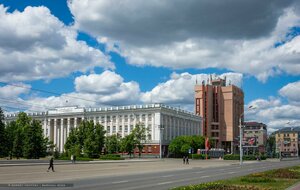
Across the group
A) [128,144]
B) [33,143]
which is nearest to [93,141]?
[33,143]

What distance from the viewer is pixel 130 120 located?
14612 centimetres

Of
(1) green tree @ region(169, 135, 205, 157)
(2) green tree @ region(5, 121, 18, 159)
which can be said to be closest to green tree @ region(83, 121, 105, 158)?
(2) green tree @ region(5, 121, 18, 159)

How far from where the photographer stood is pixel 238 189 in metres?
20.7

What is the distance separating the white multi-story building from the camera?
458ft

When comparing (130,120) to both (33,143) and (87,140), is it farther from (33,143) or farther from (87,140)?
(33,143)

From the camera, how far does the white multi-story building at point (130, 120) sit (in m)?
140

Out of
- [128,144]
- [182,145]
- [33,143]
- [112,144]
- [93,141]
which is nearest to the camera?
[33,143]

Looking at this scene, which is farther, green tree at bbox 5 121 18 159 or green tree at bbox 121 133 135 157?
green tree at bbox 121 133 135 157

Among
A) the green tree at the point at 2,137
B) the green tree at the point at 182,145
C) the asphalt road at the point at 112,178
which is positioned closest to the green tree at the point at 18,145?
the green tree at the point at 2,137

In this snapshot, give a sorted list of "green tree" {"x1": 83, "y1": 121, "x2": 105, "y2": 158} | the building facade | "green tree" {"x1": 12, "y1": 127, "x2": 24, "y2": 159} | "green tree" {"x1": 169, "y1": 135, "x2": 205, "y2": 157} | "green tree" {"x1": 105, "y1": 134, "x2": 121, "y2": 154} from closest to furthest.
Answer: "green tree" {"x1": 12, "y1": 127, "x2": 24, "y2": 159}
"green tree" {"x1": 83, "y1": 121, "x2": 105, "y2": 158}
"green tree" {"x1": 105, "y1": 134, "x2": 121, "y2": 154}
"green tree" {"x1": 169, "y1": 135, "x2": 205, "y2": 157}
the building facade

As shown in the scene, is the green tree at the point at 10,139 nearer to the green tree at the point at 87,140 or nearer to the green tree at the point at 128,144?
the green tree at the point at 87,140

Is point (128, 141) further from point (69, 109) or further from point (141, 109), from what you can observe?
point (69, 109)

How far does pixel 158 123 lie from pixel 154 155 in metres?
11.8

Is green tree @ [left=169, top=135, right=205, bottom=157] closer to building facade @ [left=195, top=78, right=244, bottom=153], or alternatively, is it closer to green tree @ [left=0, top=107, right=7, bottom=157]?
green tree @ [left=0, top=107, right=7, bottom=157]
